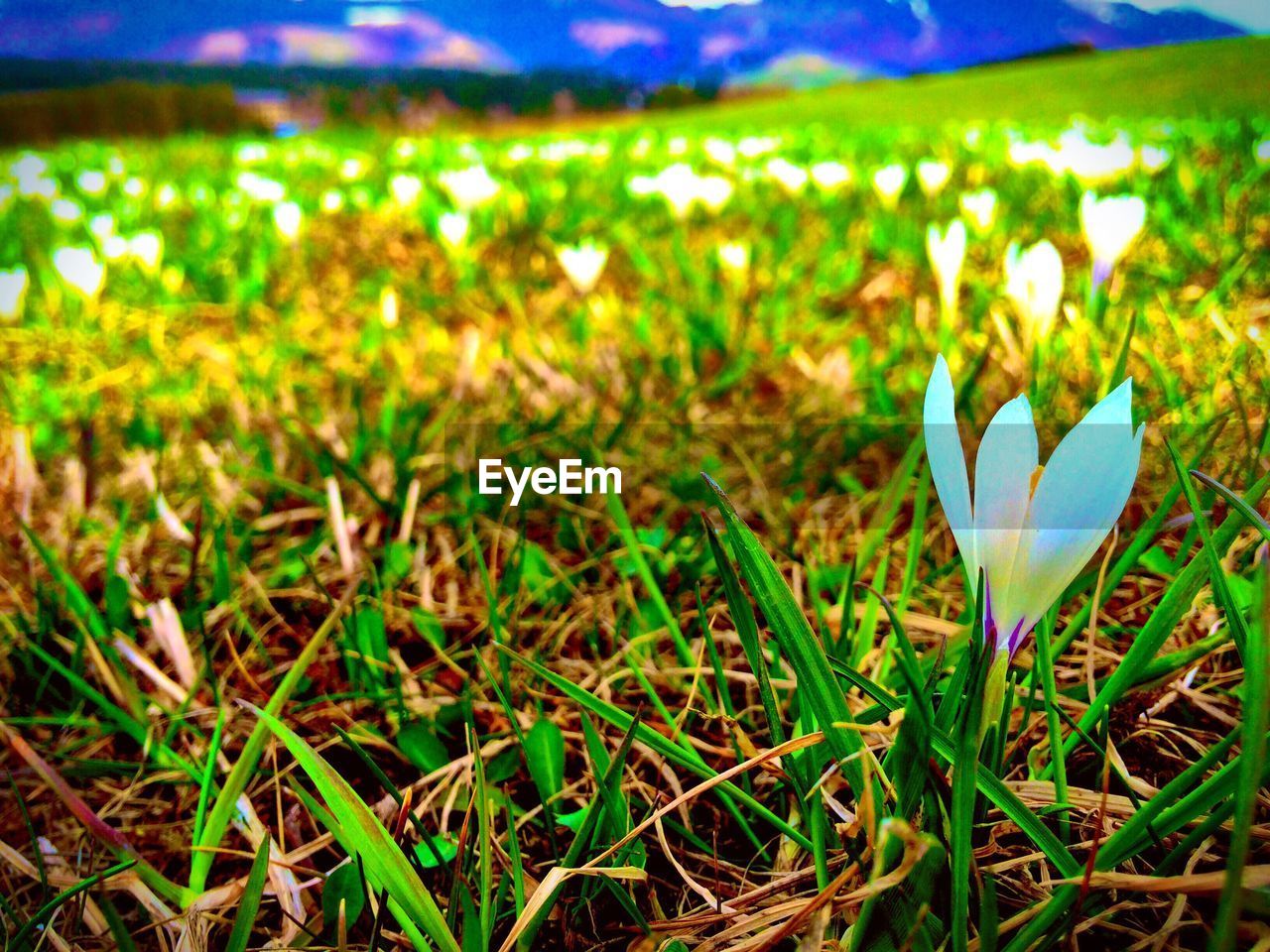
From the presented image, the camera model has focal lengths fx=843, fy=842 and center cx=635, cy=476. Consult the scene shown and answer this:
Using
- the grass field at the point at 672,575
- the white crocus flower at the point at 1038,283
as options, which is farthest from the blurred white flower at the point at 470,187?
the white crocus flower at the point at 1038,283

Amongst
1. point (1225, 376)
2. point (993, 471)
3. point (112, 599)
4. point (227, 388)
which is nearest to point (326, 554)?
point (112, 599)

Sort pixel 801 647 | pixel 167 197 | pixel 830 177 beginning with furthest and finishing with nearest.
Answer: pixel 167 197 < pixel 830 177 < pixel 801 647

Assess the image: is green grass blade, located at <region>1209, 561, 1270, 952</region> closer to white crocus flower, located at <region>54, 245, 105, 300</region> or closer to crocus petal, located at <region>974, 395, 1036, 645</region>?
crocus petal, located at <region>974, 395, 1036, 645</region>

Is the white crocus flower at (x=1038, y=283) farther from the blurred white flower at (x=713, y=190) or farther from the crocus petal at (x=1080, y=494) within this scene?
the blurred white flower at (x=713, y=190)

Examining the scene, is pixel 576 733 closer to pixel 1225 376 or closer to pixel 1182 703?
pixel 1182 703

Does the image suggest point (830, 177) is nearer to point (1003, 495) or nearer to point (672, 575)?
point (672, 575)

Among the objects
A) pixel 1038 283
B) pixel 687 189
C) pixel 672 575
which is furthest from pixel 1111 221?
pixel 687 189
